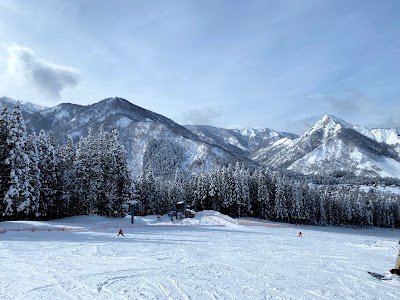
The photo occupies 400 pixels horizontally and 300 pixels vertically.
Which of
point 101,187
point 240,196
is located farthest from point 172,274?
point 240,196

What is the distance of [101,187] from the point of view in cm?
5138

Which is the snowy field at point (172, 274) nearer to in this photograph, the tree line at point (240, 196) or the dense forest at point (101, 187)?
the dense forest at point (101, 187)

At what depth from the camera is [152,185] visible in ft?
277

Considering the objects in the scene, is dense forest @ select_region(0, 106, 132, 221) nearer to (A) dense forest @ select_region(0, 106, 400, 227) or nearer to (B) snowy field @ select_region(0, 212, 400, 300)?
(A) dense forest @ select_region(0, 106, 400, 227)

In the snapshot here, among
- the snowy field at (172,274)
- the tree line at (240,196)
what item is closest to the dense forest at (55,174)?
the snowy field at (172,274)

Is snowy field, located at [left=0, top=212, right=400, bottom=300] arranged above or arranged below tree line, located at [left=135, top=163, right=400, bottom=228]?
below

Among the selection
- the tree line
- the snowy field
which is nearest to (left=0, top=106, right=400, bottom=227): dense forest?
the tree line

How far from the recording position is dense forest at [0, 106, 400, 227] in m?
38.2

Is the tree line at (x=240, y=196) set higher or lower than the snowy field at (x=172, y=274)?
higher

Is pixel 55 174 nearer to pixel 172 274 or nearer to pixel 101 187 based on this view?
pixel 101 187

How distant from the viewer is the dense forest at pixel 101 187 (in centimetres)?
3816

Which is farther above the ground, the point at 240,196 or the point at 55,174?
the point at 55,174

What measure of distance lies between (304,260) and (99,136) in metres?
41.0

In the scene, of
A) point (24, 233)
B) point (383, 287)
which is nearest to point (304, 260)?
point (383, 287)
